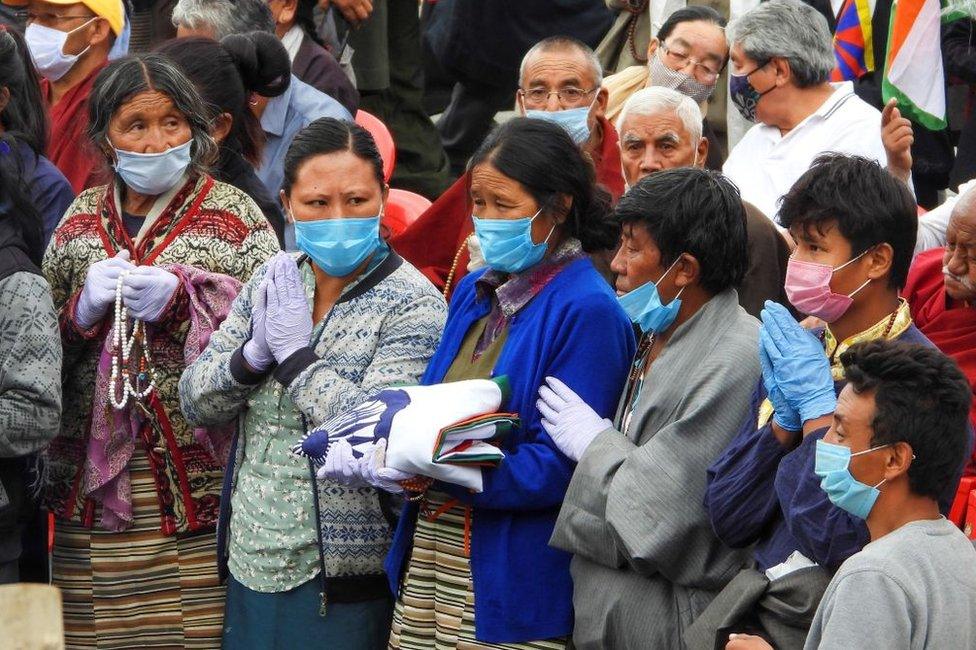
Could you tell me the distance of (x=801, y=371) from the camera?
11.9 ft

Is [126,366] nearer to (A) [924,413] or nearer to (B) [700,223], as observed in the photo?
(B) [700,223]

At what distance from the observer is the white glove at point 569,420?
13.5ft

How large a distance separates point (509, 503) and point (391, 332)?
0.67 meters

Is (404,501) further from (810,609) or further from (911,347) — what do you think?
(911,347)

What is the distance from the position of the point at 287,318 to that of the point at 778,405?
1.48 meters

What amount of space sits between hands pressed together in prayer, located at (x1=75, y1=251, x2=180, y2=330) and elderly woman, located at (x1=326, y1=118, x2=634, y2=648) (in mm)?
850

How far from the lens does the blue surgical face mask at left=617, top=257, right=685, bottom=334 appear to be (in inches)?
163

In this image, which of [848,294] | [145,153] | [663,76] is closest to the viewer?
[848,294]

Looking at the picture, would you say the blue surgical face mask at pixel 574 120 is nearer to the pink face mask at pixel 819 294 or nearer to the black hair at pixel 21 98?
the black hair at pixel 21 98

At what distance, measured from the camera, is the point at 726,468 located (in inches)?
150

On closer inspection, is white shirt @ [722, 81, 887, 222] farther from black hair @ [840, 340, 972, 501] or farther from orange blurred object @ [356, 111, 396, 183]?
black hair @ [840, 340, 972, 501]

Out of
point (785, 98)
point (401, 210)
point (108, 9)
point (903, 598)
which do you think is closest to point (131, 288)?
point (401, 210)

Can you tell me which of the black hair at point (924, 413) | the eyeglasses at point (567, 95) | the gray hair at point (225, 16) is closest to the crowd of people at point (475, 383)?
the black hair at point (924, 413)

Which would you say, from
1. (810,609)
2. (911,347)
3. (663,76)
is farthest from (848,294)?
(663,76)
